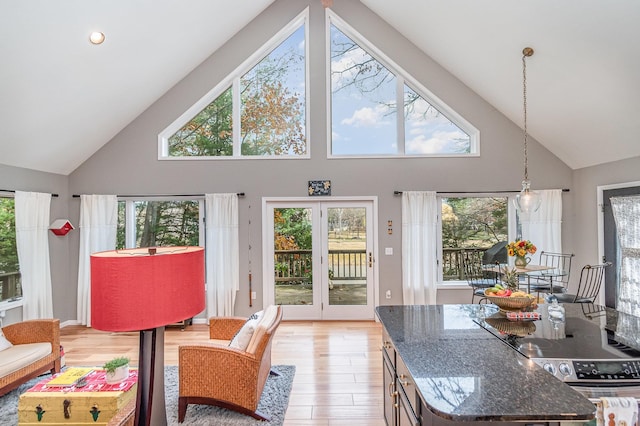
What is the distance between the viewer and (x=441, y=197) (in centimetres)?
525

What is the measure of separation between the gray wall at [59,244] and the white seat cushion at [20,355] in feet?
6.26

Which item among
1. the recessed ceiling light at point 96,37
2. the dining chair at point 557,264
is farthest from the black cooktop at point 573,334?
the recessed ceiling light at point 96,37

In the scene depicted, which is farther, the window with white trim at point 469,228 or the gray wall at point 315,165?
the window with white trim at point 469,228

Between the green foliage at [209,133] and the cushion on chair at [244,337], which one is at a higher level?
the green foliage at [209,133]

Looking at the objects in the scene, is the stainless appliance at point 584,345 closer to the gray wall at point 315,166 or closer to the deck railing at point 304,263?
the deck railing at point 304,263

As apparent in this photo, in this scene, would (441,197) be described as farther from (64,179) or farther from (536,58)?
(64,179)

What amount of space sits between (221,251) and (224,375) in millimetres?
2592

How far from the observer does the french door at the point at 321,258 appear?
520 cm

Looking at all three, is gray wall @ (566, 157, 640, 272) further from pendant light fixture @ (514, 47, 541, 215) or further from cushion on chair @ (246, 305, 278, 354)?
cushion on chair @ (246, 305, 278, 354)

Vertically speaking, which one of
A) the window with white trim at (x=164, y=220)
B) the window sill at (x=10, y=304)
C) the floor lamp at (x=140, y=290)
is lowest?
the window sill at (x=10, y=304)

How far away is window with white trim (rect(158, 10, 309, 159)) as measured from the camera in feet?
17.2

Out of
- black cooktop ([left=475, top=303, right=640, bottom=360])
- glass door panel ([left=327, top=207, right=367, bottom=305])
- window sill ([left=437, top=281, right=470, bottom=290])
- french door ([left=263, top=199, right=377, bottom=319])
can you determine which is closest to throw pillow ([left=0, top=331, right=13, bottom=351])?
french door ([left=263, top=199, right=377, bottom=319])

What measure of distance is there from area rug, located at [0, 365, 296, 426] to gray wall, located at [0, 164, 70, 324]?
76.2 inches

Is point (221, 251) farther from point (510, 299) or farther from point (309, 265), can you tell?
point (510, 299)
